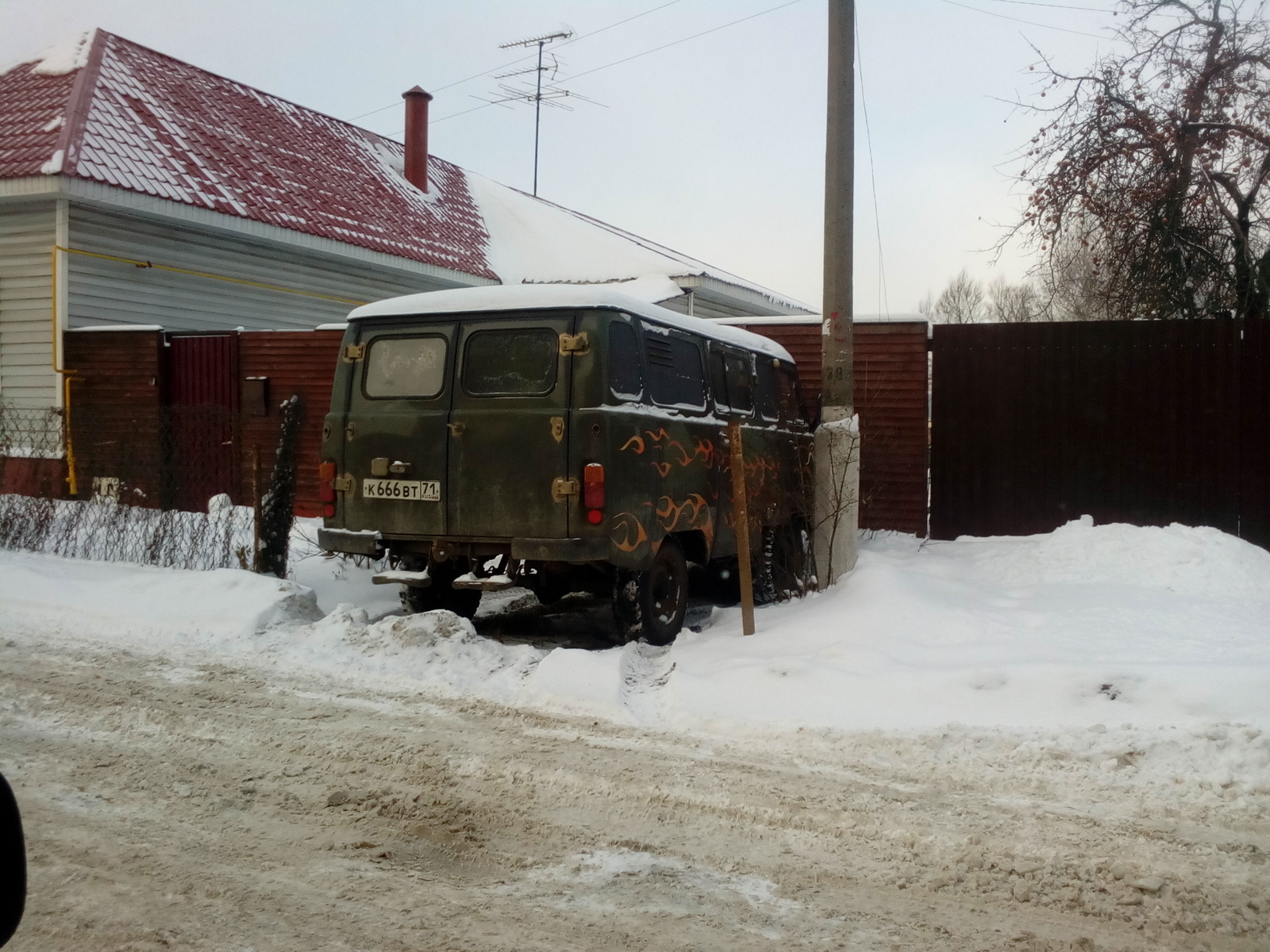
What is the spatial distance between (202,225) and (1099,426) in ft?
36.0

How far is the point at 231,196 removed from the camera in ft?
45.8

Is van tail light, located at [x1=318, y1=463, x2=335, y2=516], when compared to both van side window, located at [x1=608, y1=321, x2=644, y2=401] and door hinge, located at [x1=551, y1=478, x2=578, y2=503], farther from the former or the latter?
van side window, located at [x1=608, y1=321, x2=644, y2=401]

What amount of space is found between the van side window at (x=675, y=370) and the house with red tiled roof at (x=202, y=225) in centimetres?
795

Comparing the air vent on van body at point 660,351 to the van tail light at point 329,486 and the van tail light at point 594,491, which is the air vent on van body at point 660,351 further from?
the van tail light at point 329,486

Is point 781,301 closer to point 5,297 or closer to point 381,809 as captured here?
point 5,297

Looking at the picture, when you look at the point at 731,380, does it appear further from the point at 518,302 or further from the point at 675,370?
the point at 518,302

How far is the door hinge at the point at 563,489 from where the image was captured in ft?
19.9

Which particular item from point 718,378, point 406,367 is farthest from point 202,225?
point 718,378

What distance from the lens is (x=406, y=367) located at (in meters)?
6.68

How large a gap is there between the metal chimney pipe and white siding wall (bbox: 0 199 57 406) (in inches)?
336

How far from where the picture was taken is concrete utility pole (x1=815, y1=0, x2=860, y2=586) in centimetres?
780

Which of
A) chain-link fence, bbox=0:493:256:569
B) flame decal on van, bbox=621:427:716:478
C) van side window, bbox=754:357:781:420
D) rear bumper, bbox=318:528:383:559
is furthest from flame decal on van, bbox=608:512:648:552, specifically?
chain-link fence, bbox=0:493:256:569

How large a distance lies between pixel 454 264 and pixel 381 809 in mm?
14404

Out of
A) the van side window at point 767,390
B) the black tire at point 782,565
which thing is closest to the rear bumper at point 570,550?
the black tire at point 782,565
